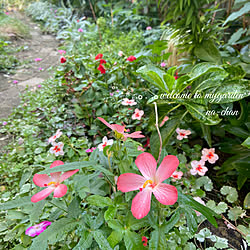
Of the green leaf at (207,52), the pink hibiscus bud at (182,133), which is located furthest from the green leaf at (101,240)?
the green leaf at (207,52)

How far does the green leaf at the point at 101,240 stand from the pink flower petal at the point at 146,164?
216mm

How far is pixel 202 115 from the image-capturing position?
0.89m

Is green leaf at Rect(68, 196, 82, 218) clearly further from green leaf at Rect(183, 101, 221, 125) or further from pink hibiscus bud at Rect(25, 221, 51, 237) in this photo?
green leaf at Rect(183, 101, 221, 125)

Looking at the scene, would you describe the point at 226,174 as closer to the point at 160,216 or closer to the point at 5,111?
the point at 160,216

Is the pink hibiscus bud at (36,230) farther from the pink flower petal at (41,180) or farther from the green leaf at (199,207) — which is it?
the green leaf at (199,207)

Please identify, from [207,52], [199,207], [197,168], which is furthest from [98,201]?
[207,52]

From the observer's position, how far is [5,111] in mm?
1854

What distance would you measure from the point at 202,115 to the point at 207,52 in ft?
2.13

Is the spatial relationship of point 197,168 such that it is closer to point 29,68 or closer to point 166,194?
point 166,194

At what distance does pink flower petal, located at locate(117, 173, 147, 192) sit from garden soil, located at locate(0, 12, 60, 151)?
1.31m

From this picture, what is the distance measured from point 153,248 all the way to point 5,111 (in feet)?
5.99

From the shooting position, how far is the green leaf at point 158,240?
0.54 m

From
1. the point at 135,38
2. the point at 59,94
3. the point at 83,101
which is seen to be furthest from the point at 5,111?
the point at 135,38

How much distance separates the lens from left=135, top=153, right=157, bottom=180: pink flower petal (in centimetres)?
52
